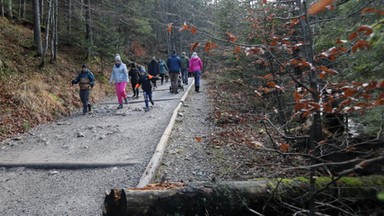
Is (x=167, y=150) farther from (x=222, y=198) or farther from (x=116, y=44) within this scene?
(x=116, y=44)

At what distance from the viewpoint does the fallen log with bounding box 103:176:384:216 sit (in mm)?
4336

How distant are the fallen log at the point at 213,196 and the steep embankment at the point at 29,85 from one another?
6.75m

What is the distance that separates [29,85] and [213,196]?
10.6 m

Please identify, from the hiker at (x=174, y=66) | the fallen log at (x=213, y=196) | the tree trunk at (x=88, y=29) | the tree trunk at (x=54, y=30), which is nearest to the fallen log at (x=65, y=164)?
the fallen log at (x=213, y=196)

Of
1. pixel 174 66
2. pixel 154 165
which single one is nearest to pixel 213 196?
pixel 154 165

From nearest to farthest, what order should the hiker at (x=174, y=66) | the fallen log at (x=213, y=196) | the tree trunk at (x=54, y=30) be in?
the fallen log at (x=213, y=196) → the tree trunk at (x=54, y=30) → the hiker at (x=174, y=66)

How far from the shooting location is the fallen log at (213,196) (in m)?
4.34

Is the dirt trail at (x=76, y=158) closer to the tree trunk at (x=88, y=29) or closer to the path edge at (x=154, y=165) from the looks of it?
the path edge at (x=154, y=165)

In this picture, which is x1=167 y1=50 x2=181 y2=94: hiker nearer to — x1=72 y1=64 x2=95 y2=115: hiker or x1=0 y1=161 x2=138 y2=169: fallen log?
x1=72 y1=64 x2=95 y2=115: hiker

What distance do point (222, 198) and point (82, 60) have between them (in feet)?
62.4

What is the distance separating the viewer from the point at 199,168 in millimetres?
6945

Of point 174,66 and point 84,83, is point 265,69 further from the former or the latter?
point 84,83

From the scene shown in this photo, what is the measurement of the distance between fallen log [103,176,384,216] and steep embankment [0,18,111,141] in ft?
22.2

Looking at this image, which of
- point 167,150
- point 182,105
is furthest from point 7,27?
point 167,150
